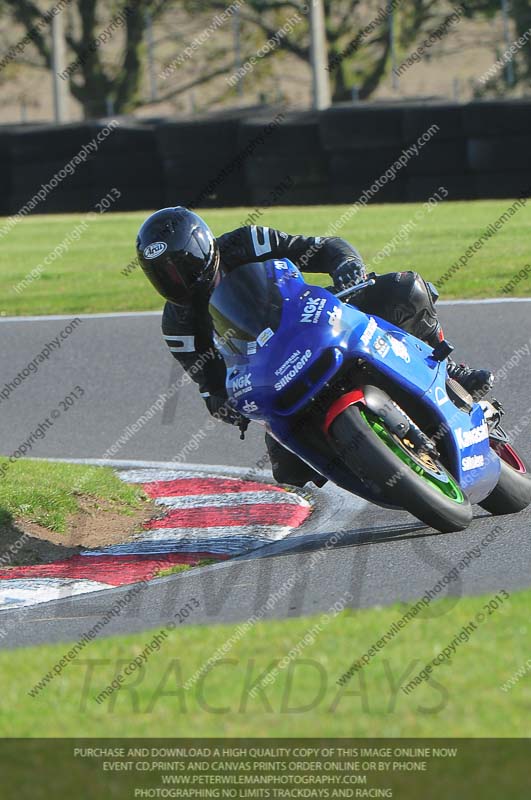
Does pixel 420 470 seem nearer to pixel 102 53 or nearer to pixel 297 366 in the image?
pixel 297 366

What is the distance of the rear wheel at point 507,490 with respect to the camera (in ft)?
19.6

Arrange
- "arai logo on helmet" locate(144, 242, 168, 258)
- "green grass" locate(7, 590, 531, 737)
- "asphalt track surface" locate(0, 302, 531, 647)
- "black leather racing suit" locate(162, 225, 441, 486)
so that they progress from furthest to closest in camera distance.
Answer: "black leather racing suit" locate(162, 225, 441, 486) → "arai logo on helmet" locate(144, 242, 168, 258) → "asphalt track surface" locate(0, 302, 531, 647) → "green grass" locate(7, 590, 531, 737)

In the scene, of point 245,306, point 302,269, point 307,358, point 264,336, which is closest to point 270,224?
point 302,269

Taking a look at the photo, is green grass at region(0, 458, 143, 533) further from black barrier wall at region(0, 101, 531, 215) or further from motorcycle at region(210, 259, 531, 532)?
black barrier wall at region(0, 101, 531, 215)

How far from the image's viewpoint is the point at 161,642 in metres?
4.35

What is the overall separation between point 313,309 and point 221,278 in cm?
51

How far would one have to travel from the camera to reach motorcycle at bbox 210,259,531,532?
524cm

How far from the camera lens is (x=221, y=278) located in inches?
223

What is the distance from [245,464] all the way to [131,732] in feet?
14.6

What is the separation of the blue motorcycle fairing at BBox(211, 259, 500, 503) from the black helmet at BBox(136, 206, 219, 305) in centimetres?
15

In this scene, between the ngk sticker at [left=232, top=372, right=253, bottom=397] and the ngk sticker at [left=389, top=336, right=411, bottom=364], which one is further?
the ngk sticker at [left=389, top=336, right=411, bottom=364]

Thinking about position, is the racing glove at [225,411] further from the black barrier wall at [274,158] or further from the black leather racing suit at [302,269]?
the black barrier wall at [274,158]
